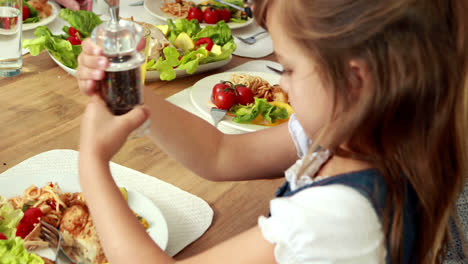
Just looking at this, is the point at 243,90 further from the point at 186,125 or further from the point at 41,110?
the point at 41,110

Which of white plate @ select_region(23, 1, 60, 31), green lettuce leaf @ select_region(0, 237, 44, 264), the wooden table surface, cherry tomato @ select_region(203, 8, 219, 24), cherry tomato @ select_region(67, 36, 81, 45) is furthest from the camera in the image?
cherry tomato @ select_region(203, 8, 219, 24)

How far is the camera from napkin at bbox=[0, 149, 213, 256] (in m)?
1.02

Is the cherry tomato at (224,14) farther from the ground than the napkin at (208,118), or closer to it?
farther from the ground

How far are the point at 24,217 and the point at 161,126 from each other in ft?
1.01

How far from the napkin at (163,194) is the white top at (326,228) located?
28 centimetres

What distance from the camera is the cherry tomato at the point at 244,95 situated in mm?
1479

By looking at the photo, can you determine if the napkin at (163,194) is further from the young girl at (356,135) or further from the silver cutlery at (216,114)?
the silver cutlery at (216,114)

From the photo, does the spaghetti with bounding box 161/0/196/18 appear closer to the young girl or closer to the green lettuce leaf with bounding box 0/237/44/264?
the young girl

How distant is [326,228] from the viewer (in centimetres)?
74

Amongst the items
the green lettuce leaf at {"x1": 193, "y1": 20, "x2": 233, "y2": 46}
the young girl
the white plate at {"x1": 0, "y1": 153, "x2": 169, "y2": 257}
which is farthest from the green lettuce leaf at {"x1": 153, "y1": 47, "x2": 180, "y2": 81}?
the young girl

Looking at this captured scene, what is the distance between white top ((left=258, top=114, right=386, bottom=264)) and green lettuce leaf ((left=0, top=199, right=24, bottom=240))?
1.49ft

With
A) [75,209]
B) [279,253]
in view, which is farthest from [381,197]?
[75,209]

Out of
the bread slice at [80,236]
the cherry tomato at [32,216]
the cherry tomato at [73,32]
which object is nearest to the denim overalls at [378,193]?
the bread slice at [80,236]

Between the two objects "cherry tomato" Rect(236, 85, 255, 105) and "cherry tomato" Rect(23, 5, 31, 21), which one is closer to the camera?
"cherry tomato" Rect(236, 85, 255, 105)
